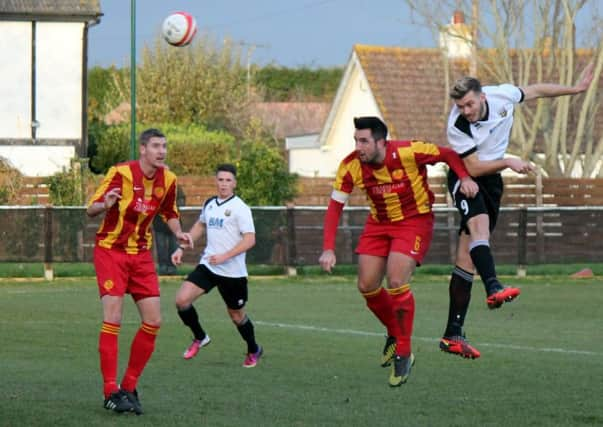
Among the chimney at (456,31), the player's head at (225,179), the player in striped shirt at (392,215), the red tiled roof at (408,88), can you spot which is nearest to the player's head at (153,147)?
the player in striped shirt at (392,215)

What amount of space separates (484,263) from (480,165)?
78 cm

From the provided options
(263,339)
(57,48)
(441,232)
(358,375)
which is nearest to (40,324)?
(263,339)

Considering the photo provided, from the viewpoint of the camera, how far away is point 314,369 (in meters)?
12.2

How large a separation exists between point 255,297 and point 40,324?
5.21m

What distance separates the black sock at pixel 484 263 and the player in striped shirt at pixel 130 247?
253 centimetres

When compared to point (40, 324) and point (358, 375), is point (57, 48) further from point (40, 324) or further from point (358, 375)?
point (358, 375)

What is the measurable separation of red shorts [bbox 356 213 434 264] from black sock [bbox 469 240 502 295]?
417mm

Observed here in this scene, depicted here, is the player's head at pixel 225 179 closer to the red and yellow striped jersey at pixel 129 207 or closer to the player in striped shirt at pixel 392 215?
the player in striped shirt at pixel 392 215

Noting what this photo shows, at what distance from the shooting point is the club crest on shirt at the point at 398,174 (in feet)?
34.9

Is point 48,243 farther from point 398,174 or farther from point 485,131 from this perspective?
point 485,131

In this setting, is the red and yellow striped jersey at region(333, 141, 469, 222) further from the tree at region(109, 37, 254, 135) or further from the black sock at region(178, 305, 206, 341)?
the tree at region(109, 37, 254, 135)

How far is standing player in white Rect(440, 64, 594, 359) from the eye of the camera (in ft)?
33.9

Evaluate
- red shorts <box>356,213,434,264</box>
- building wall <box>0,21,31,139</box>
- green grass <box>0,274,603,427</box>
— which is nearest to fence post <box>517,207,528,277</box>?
green grass <box>0,274,603,427</box>

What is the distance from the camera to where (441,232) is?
2558cm
